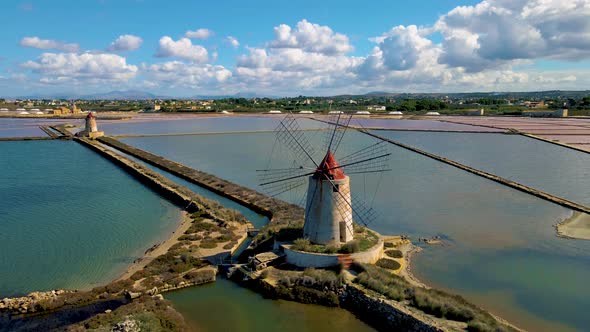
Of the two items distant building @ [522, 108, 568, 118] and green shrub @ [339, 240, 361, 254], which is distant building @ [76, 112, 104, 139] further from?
distant building @ [522, 108, 568, 118]

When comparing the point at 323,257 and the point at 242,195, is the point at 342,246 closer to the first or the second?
the point at 323,257

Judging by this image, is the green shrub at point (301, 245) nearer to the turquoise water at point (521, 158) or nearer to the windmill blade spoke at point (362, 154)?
the windmill blade spoke at point (362, 154)

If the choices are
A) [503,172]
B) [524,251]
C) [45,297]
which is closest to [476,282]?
[524,251]

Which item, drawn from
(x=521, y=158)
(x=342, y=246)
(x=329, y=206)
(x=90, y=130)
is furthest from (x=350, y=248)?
(x=90, y=130)

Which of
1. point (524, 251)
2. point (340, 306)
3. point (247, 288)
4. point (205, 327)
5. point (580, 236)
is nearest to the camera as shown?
point (205, 327)

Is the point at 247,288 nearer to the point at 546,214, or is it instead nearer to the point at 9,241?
the point at 9,241

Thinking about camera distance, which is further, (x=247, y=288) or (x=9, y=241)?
(x=9, y=241)
